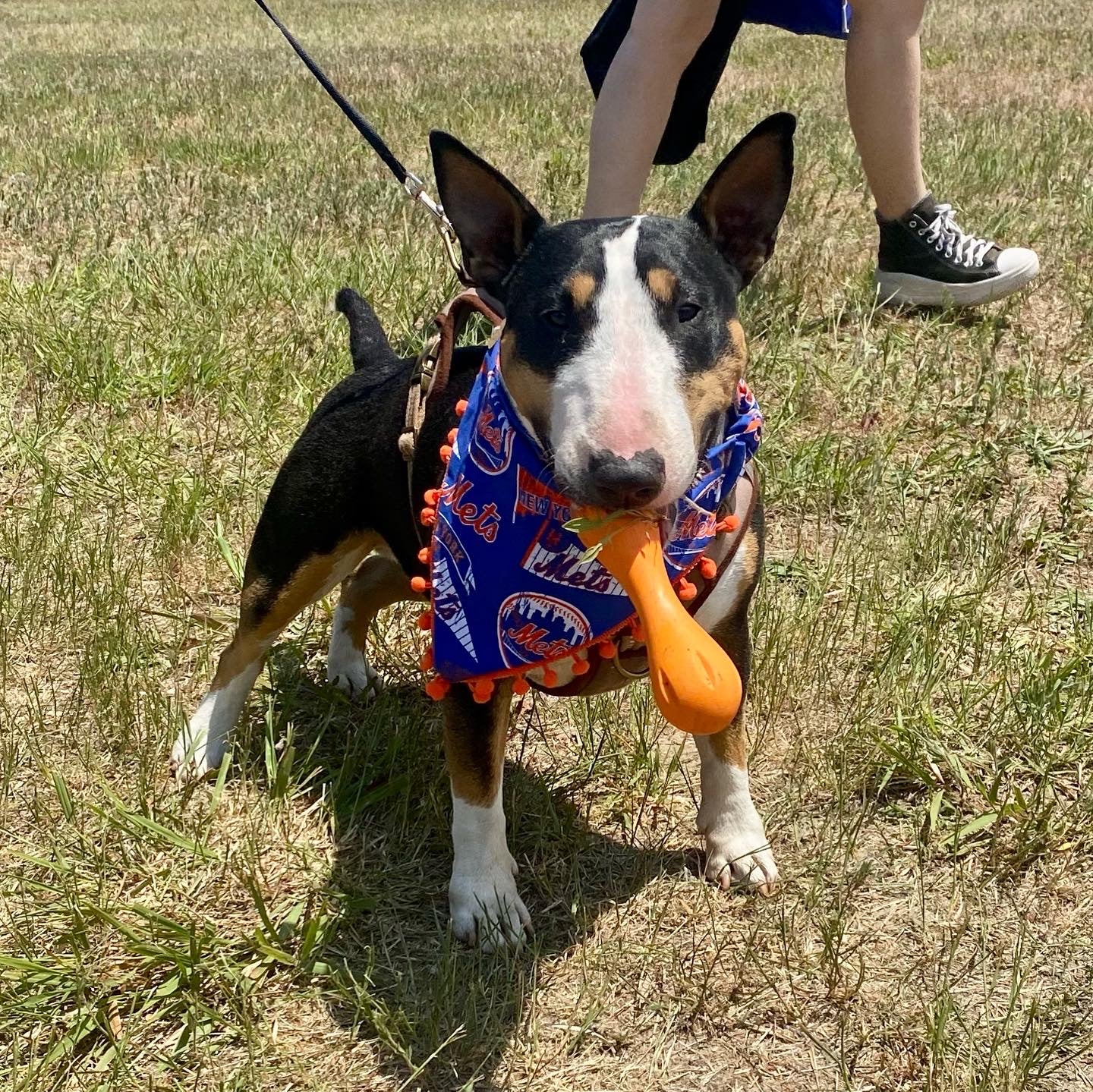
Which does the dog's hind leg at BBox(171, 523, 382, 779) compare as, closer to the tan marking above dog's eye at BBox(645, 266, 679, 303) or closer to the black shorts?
the tan marking above dog's eye at BBox(645, 266, 679, 303)

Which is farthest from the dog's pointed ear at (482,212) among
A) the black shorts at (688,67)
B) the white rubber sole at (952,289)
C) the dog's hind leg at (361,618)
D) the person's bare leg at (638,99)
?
the white rubber sole at (952,289)

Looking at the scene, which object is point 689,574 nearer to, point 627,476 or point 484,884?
point 627,476

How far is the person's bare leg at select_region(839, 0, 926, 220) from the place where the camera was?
15.9 feet

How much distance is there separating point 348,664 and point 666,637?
1.59m

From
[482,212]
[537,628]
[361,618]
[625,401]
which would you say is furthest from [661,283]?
[361,618]

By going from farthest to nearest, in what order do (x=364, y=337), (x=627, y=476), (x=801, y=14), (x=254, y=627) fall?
(x=801, y=14), (x=364, y=337), (x=254, y=627), (x=627, y=476)

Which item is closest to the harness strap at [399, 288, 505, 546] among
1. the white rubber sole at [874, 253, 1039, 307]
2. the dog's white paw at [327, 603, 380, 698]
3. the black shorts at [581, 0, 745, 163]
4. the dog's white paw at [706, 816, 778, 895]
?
the dog's white paw at [327, 603, 380, 698]

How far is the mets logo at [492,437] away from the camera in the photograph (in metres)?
2.36

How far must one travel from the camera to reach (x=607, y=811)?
300 cm

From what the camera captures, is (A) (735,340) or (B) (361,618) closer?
(A) (735,340)

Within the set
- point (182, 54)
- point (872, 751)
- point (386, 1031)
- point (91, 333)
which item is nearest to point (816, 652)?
point (872, 751)

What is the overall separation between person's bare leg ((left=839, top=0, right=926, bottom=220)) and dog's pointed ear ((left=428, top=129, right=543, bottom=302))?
3.04m

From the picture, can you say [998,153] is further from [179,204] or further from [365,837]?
[365,837]

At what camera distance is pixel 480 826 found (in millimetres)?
2598
